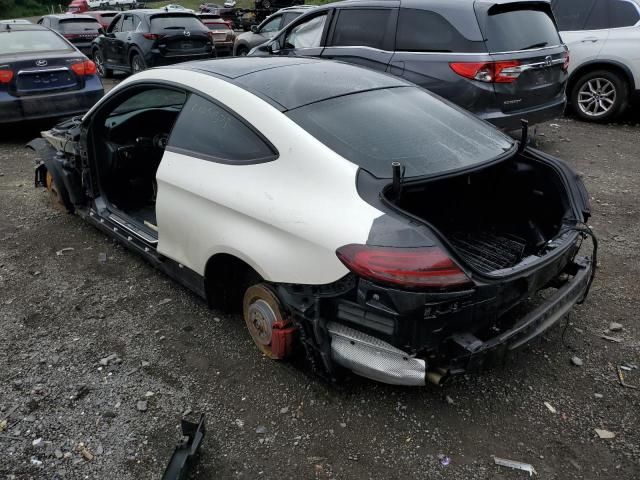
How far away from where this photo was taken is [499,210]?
10.6 ft

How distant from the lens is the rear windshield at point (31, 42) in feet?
24.0

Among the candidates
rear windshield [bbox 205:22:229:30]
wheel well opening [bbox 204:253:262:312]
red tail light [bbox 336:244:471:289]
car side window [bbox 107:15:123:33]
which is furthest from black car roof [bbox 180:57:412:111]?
rear windshield [bbox 205:22:229:30]

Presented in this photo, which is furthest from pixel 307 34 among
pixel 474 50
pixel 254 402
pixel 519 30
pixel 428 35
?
pixel 254 402

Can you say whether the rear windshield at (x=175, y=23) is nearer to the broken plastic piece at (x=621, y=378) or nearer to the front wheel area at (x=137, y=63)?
the front wheel area at (x=137, y=63)

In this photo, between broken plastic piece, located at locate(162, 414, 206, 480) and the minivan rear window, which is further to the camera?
the minivan rear window

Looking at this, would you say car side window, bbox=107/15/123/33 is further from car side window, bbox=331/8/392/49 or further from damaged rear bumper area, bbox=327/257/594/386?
damaged rear bumper area, bbox=327/257/594/386

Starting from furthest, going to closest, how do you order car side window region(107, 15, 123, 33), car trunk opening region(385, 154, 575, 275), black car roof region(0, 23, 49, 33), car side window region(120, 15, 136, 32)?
1. car side window region(107, 15, 123, 33)
2. car side window region(120, 15, 136, 32)
3. black car roof region(0, 23, 49, 33)
4. car trunk opening region(385, 154, 575, 275)

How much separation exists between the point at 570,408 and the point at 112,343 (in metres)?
2.55

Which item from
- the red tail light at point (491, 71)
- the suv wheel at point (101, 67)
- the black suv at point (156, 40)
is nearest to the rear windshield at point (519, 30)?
the red tail light at point (491, 71)

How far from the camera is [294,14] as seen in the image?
10992 millimetres

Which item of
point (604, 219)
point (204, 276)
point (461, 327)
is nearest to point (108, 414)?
point (204, 276)

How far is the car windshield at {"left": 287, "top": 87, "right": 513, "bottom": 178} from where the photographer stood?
252 cm

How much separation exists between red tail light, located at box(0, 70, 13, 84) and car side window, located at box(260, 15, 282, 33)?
19.1 feet

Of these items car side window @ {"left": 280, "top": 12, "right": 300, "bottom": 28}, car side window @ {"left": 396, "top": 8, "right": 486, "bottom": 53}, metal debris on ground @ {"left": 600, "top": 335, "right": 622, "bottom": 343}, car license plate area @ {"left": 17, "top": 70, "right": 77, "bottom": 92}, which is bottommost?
metal debris on ground @ {"left": 600, "top": 335, "right": 622, "bottom": 343}
